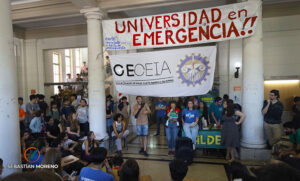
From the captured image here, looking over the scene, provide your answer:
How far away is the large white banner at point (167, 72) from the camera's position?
482 cm

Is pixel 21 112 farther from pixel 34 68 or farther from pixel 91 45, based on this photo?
pixel 34 68

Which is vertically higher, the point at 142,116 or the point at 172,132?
the point at 142,116

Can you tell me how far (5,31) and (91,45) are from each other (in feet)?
9.26

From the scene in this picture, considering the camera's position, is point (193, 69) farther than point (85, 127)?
No

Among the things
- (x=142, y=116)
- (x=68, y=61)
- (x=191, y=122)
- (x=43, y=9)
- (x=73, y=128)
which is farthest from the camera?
(x=68, y=61)

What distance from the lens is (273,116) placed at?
16.5 feet

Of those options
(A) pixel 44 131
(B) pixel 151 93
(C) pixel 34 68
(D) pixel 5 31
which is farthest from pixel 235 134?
(C) pixel 34 68

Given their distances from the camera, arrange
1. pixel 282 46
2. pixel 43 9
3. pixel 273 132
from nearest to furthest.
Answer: pixel 273 132 < pixel 43 9 < pixel 282 46

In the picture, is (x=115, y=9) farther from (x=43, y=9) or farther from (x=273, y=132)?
(x=273, y=132)

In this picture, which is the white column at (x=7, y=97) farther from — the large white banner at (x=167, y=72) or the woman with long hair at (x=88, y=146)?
the large white banner at (x=167, y=72)

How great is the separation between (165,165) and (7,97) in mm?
3818

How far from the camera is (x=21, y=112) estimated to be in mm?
5707

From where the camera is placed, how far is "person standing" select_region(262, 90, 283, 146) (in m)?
4.97

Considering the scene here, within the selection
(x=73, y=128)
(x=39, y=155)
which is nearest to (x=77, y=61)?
(x=73, y=128)
